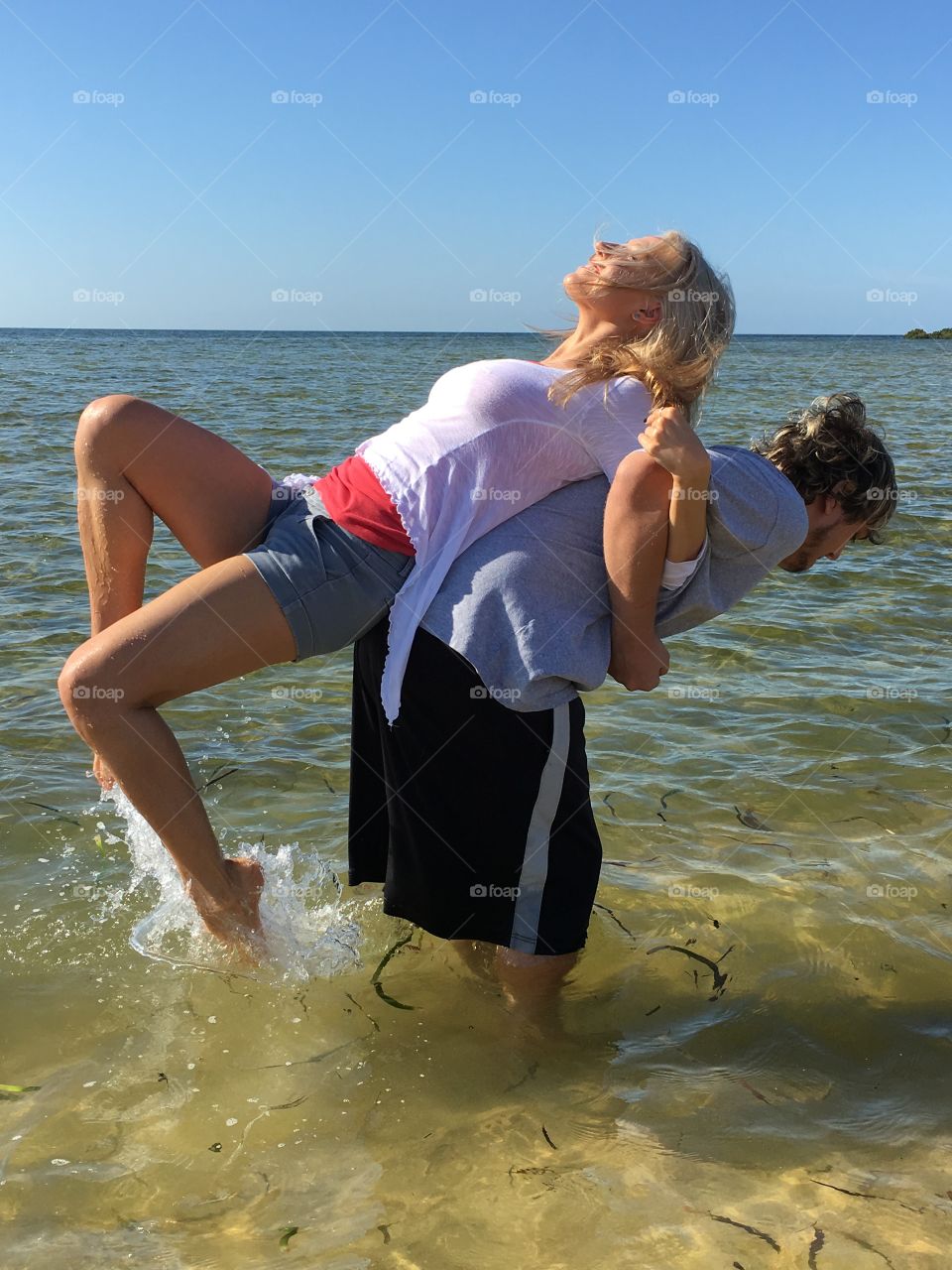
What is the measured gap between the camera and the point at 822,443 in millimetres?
3010

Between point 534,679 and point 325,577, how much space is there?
55 centimetres

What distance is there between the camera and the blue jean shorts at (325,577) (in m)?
2.73

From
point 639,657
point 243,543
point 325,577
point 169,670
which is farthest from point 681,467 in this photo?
point 169,670

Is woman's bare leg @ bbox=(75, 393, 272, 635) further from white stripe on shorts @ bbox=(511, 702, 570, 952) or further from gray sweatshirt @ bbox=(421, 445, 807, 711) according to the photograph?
white stripe on shorts @ bbox=(511, 702, 570, 952)

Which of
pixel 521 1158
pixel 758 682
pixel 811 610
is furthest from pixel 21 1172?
pixel 811 610

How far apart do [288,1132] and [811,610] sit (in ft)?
18.4

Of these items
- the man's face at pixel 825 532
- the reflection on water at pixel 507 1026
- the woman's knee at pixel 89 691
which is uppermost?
the man's face at pixel 825 532

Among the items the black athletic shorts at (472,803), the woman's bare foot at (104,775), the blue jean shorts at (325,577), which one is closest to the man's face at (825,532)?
the black athletic shorts at (472,803)

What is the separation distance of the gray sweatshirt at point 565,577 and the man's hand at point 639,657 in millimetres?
36

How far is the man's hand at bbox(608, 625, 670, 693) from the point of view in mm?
2908

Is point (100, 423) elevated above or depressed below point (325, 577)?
above

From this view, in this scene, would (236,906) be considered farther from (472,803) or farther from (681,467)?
(681,467)

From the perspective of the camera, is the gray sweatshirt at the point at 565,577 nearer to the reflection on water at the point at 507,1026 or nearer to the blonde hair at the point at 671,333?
the blonde hair at the point at 671,333

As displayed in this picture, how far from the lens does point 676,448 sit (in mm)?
2615
